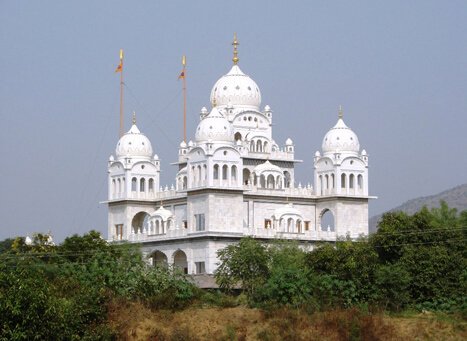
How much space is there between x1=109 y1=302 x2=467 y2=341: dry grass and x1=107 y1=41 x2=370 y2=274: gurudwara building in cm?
3027

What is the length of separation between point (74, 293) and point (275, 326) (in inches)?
316

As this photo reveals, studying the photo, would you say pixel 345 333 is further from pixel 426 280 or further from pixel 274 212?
pixel 274 212

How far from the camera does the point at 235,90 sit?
9912 cm

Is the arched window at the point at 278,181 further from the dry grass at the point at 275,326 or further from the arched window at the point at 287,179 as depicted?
the dry grass at the point at 275,326

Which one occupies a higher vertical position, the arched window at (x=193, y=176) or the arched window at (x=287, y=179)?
the arched window at (x=287, y=179)

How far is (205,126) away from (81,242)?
1491cm

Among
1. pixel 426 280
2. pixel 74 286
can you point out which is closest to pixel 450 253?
pixel 426 280

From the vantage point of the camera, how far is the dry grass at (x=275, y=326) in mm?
55906

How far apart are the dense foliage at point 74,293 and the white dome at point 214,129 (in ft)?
70.7

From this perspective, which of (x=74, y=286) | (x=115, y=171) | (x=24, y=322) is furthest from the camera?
(x=115, y=171)

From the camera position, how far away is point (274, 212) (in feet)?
309

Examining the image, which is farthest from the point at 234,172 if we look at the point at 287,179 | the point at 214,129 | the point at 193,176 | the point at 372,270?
the point at 372,270

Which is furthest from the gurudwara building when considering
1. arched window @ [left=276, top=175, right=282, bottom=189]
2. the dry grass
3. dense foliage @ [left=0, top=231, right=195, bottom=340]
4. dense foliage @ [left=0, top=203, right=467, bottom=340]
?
the dry grass

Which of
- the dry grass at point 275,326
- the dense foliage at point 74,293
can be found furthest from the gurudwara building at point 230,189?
the dry grass at point 275,326
